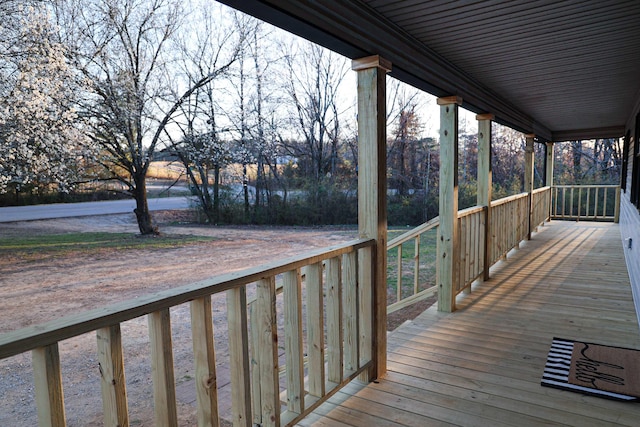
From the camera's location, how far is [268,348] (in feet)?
5.71

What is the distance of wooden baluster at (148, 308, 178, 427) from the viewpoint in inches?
50.3

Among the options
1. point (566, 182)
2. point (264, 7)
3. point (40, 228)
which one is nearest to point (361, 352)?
point (264, 7)

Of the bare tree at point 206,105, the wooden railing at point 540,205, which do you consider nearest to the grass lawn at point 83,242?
the bare tree at point 206,105

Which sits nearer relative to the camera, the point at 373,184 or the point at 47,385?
the point at 47,385

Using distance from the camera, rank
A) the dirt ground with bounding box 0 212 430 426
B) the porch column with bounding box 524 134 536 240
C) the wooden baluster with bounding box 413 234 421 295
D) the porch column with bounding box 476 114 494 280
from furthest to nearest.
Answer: the porch column with bounding box 524 134 536 240, the porch column with bounding box 476 114 494 280, the dirt ground with bounding box 0 212 430 426, the wooden baluster with bounding box 413 234 421 295

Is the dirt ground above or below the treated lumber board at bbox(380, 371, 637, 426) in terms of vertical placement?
below

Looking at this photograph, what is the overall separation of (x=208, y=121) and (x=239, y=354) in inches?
503

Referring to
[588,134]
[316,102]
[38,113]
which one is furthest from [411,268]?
[38,113]

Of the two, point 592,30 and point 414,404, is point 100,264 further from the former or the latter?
point 592,30

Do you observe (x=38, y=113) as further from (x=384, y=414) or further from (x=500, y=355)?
(x=500, y=355)

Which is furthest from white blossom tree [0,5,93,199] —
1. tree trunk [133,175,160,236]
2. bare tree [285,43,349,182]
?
bare tree [285,43,349,182]

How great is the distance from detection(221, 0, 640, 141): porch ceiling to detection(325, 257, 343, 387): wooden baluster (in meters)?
1.19

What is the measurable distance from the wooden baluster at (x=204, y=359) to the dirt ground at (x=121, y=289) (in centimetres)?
230

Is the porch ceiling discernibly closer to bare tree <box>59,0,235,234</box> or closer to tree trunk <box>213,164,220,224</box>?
bare tree <box>59,0,235,234</box>
